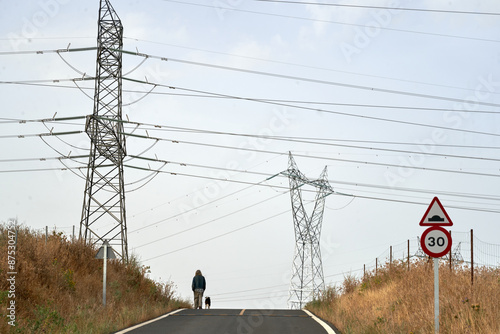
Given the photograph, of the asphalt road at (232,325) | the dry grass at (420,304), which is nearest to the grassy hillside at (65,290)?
the asphalt road at (232,325)

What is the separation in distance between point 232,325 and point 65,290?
6454mm

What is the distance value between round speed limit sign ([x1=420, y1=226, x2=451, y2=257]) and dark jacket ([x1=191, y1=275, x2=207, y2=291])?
16.8 m

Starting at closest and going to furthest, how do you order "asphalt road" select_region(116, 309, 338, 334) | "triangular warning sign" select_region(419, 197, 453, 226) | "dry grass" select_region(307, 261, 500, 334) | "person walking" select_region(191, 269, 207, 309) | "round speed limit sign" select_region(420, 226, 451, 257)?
"round speed limit sign" select_region(420, 226, 451, 257)
"triangular warning sign" select_region(419, 197, 453, 226)
"dry grass" select_region(307, 261, 500, 334)
"asphalt road" select_region(116, 309, 338, 334)
"person walking" select_region(191, 269, 207, 309)

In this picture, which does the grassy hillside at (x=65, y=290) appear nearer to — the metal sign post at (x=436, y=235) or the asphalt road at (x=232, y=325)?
the asphalt road at (x=232, y=325)

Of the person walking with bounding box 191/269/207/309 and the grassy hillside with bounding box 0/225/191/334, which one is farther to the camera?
the person walking with bounding box 191/269/207/309

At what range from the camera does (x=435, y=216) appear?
12539 millimetres

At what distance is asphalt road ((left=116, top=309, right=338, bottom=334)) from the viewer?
578 inches

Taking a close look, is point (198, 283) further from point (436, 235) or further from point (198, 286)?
point (436, 235)

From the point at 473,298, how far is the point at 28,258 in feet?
42.2

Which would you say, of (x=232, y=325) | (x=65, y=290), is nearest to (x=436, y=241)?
(x=232, y=325)

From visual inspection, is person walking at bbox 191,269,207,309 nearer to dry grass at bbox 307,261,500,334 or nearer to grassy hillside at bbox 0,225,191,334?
grassy hillside at bbox 0,225,191,334

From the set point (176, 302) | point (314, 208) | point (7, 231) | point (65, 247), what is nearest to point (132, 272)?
point (176, 302)

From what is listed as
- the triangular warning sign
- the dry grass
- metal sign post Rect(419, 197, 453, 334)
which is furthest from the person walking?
the triangular warning sign

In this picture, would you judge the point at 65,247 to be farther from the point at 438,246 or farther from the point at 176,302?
the point at 438,246
